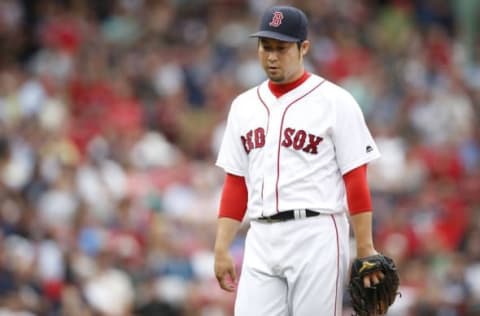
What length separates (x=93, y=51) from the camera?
15.0 meters

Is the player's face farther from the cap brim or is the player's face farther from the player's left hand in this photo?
the player's left hand

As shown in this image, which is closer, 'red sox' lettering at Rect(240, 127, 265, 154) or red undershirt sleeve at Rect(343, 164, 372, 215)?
red undershirt sleeve at Rect(343, 164, 372, 215)

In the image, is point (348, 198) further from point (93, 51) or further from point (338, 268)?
point (93, 51)

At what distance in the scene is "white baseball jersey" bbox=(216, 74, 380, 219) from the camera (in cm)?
605

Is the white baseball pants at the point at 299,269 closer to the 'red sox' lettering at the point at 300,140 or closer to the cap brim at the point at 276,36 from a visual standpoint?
the 'red sox' lettering at the point at 300,140

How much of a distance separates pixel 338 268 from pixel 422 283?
5.24 metres

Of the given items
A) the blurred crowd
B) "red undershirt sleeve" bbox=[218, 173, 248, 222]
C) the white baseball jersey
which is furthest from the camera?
the blurred crowd

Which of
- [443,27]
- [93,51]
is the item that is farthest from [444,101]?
[93,51]

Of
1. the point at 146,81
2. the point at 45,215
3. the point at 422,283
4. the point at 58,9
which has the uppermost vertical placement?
the point at 58,9

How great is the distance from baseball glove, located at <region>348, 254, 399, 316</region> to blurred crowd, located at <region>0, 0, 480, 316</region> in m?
4.12

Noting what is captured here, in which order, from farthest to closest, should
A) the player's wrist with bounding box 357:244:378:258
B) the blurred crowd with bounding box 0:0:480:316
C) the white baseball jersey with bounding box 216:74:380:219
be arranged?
the blurred crowd with bounding box 0:0:480:316 → the white baseball jersey with bounding box 216:74:380:219 → the player's wrist with bounding box 357:244:378:258

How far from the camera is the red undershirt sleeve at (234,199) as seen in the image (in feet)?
20.8

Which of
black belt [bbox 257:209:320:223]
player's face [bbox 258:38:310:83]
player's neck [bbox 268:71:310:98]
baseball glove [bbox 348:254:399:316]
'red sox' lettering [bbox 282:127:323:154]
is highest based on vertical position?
player's face [bbox 258:38:310:83]

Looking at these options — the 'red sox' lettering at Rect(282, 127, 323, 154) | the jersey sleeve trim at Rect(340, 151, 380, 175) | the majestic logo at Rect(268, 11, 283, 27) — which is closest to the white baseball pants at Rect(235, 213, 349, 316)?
the jersey sleeve trim at Rect(340, 151, 380, 175)
